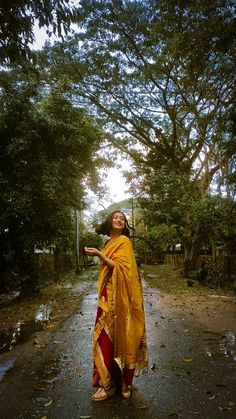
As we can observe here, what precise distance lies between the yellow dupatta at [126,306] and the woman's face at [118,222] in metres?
0.15

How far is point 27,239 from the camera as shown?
Result: 10.6 meters

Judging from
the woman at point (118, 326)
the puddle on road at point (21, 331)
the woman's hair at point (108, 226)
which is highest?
the woman's hair at point (108, 226)

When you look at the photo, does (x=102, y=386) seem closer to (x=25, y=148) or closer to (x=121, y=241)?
(x=121, y=241)

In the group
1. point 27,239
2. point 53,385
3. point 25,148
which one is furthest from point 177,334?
point 25,148

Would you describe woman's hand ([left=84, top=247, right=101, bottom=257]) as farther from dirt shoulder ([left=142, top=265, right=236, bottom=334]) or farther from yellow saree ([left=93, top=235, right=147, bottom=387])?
dirt shoulder ([left=142, top=265, right=236, bottom=334])

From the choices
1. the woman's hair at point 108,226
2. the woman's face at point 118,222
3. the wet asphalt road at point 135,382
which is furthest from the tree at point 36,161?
the woman's face at point 118,222

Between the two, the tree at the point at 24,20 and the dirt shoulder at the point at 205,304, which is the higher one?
the tree at the point at 24,20

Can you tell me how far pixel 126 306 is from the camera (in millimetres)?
3645

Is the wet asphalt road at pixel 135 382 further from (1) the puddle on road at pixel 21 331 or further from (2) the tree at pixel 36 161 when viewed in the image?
(2) the tree at pixel 36 161

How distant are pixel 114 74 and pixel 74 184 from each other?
8.57 meters

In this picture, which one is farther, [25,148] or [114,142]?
[114,142]

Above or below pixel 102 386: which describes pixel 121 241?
above

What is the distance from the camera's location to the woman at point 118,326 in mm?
3586

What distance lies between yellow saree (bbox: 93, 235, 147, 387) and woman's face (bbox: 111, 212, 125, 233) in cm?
24
